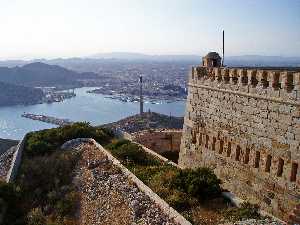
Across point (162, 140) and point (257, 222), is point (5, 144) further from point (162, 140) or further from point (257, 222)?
point (257, 222)

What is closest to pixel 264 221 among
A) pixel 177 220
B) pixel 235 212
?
pixel 235 212

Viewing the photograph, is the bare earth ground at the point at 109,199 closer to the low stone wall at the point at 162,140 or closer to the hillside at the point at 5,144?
the low stone wall at the point at 162,140

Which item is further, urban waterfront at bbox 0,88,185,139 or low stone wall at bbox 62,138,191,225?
urban waterfront at bbox 0,88,185,139

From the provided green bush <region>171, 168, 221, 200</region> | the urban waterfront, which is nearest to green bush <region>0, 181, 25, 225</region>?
green bush <region>171, 168, 221, 200</region>

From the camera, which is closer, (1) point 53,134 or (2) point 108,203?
(2) point 108,203

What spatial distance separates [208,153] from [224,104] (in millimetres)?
2042

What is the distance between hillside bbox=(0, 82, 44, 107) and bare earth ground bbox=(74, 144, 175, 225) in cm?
12332

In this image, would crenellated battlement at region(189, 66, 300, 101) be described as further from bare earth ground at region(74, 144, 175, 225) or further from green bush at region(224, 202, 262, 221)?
bare earth ground at region(74, 144, 175, 225)

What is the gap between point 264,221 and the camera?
10477 mm

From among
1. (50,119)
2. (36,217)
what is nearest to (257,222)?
(36,217)

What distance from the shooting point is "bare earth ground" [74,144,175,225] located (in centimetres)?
1258

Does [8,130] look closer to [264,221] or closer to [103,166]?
[103,166]

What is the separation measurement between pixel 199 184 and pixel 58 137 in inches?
468

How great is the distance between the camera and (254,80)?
12680 millimetres
